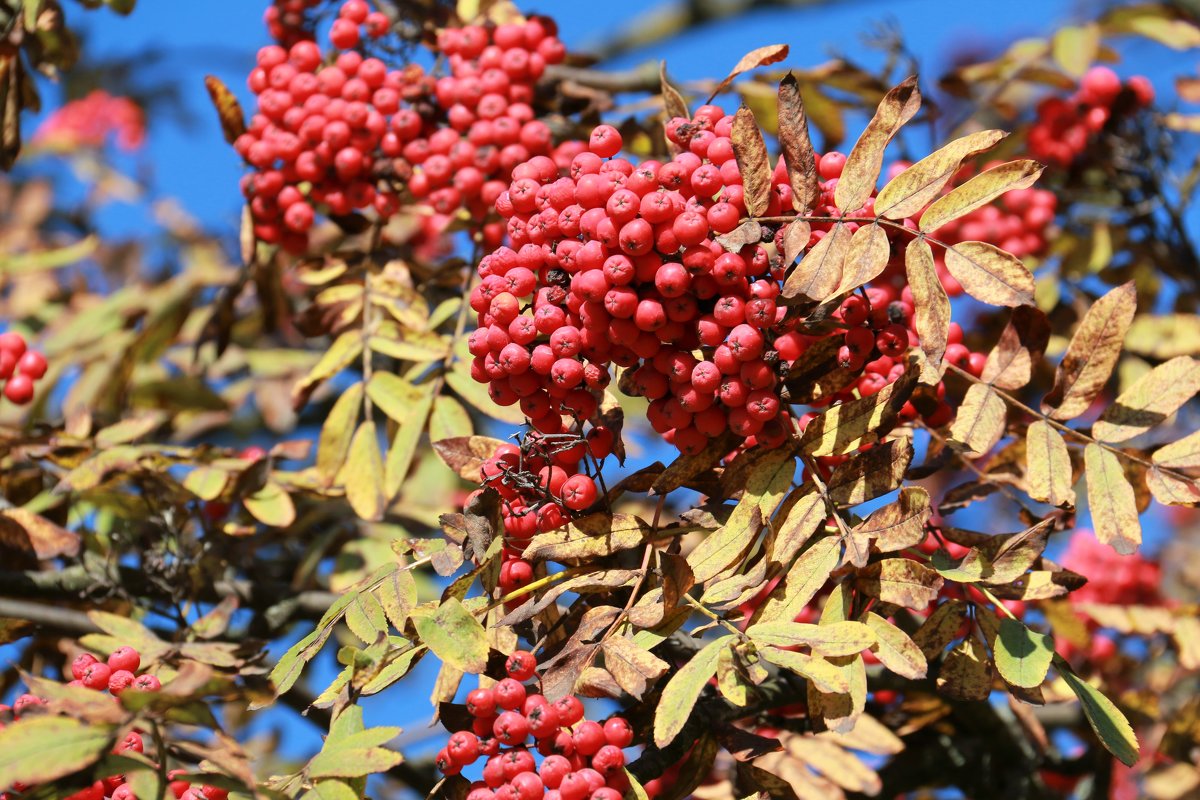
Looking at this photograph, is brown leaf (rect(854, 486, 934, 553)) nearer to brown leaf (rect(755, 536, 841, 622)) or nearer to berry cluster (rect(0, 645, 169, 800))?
brown leaf (rect(755, 536, 841, 622))

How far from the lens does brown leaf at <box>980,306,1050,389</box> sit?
1918 millimetres

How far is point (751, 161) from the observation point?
1.67m

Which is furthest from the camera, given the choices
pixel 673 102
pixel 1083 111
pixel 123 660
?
pixel 1083 111

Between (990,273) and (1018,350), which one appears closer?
(990,273)

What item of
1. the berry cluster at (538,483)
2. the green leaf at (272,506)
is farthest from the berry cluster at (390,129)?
the berry cluster at (538,483)

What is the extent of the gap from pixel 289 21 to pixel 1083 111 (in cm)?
208

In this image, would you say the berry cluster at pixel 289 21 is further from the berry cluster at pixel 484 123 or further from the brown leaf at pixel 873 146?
the brown leaf at pixel 873 146

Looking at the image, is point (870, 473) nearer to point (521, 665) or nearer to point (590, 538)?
point (590, 538)

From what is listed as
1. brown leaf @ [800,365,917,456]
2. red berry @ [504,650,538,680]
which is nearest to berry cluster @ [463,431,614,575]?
red berry @ [504,650,538,680]

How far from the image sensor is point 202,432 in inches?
162

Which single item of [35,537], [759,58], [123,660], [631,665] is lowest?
[35,537]

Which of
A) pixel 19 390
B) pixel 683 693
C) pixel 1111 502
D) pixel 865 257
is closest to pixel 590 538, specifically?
pixel 683 693

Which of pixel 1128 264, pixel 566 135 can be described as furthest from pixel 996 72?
pixel 566 135

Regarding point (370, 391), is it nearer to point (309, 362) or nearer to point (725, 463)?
point (725, 463)
